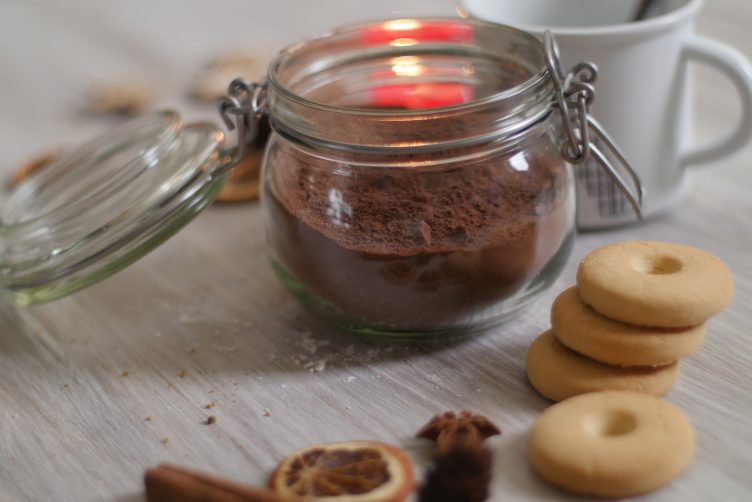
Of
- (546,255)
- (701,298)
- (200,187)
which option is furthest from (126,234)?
(701,298)

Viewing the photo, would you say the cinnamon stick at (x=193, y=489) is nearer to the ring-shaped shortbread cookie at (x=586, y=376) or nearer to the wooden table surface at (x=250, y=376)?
the wooden table surface at (x=250, y=376)

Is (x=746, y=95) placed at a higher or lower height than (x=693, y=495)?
higher

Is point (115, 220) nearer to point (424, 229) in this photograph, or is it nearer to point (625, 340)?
point (424, 229)

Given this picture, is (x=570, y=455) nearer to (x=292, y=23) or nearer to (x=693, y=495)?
(x=693, y=495)

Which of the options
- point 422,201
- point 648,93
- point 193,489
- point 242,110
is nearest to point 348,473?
point 193,489

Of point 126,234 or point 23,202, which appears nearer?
point 126,234

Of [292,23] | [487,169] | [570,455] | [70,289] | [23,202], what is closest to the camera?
[570,455]

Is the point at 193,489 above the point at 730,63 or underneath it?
underneath
